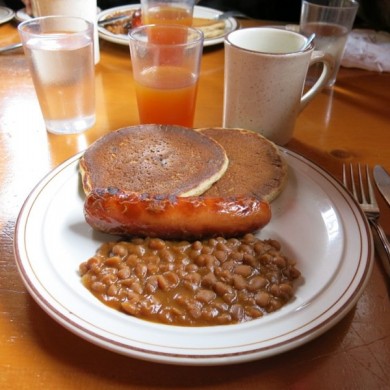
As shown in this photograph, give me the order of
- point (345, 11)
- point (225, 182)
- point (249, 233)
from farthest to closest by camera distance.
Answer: point (345, 11)
point (225, 182)
point (249, 233)

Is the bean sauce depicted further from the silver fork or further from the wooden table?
the silver fork

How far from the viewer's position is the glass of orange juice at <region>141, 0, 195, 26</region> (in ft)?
6.63

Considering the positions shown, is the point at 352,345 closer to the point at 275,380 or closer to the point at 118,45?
the point at 275,380

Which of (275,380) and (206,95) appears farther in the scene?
(206,95)

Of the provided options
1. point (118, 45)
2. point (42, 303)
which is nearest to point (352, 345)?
point (42, 303)

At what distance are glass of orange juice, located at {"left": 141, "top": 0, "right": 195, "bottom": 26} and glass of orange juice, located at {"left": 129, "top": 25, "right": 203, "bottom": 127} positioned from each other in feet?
1.58

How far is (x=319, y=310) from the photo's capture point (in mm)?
851

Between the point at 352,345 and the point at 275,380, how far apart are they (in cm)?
19

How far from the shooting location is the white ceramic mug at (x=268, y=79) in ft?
4.53

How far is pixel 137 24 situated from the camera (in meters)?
2.30

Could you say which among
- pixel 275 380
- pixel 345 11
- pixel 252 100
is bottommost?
pixel 275 380

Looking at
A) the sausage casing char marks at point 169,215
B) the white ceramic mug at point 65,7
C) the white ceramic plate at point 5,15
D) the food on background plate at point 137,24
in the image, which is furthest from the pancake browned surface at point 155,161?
the white ceramic plate at point 5,15

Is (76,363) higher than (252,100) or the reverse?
the reverse

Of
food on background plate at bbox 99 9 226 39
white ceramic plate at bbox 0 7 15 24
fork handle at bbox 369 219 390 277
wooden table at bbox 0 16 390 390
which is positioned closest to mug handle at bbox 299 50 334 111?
wooden table at bbox 0 16 390 390
